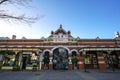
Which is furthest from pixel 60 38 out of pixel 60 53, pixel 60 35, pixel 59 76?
pixel 59 76

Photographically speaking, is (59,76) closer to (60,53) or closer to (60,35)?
(60,53)

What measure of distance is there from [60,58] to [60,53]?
0.98 meters

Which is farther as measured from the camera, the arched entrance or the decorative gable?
the decorative gable

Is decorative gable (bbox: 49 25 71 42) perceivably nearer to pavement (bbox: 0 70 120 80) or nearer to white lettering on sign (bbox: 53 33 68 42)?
white lettering on sign (bbox: 53 33 68 42)

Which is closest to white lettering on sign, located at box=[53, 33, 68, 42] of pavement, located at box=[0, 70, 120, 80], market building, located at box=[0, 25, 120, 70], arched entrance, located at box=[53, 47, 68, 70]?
market building, located at box=[0, 25, 120, 70]

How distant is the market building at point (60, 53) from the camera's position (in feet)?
76.8

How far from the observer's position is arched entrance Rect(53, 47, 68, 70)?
2393cm

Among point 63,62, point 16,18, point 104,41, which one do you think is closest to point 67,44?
point 63,62

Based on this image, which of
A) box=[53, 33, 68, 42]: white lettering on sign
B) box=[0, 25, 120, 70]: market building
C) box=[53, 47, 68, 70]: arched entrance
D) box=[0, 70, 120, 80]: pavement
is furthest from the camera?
box=[53, 33, 68, 42]: white lettering on sign

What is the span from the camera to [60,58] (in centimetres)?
2433

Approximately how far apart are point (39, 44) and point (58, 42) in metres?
3.83

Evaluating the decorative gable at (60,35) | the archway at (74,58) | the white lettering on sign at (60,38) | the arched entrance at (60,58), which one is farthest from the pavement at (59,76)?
the decorative gable at (60,35)

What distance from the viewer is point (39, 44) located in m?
24.7

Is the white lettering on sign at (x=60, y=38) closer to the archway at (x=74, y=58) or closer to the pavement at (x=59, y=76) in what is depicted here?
the archway at (x=74, y=58)
